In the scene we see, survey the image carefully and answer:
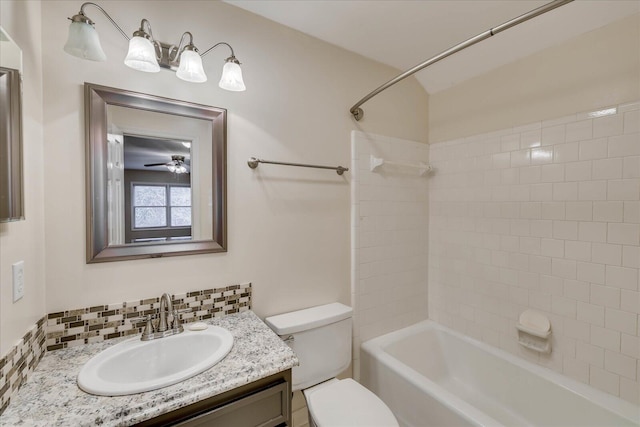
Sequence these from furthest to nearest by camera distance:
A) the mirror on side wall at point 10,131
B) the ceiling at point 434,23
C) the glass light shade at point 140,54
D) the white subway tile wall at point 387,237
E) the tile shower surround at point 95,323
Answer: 1. the white subway tile wall at point 387,237
2. the ceiling at point 434,23
3. the glass light shade at point 140,54
4. the tile shower surround at point 95,323
5. the mirror on side wall at point 10,131

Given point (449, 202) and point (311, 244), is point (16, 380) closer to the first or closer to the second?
point (311, 244)

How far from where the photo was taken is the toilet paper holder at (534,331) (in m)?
1.67

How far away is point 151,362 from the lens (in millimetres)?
1157

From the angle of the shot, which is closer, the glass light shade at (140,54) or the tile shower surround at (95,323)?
the tile shower surround at (95,323)

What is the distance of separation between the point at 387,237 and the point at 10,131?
1972 mm

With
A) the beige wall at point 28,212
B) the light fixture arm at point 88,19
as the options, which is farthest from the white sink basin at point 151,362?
the light fixture arm at point 88,19

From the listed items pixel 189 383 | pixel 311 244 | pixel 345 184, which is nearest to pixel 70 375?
pixel 189 383

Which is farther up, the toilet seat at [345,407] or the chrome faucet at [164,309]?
the chrome faucet at [164,309]

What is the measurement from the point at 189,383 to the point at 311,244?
1.01 metres

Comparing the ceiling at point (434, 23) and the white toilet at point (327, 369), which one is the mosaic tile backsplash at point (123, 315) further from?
the ceiling at point (434, 23)

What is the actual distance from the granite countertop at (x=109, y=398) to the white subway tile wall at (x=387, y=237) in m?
0.97

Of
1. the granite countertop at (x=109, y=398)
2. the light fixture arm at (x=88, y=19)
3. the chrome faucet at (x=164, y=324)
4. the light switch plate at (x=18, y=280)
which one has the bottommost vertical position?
the granite countertop at (x=109, y=398)

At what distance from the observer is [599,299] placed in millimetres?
1524

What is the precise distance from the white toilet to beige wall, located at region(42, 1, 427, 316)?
17cm
